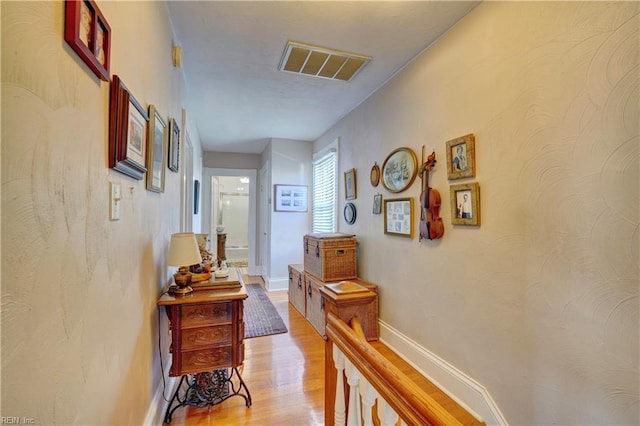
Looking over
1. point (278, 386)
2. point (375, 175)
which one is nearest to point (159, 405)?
point (278, 386)

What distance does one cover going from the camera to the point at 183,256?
64.6 inches

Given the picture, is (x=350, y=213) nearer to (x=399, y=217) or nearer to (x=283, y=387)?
(x=399, y=217)

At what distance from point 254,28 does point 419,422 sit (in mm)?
2253

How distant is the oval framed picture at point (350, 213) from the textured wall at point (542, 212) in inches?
49.4

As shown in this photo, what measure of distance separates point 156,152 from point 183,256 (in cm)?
59

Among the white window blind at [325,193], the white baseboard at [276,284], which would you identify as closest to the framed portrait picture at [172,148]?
the white window blind at [325,193]

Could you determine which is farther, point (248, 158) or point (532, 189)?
point (248, 158)

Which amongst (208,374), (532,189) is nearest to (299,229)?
(208,374)

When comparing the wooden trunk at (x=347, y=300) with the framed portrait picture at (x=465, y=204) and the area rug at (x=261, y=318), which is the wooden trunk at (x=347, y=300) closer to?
the framed portrait picture at (x=465, y=204)

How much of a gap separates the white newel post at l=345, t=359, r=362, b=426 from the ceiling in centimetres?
195

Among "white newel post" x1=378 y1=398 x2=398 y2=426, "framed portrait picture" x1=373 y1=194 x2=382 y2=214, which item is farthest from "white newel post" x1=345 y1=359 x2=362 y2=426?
"framed portrait picture" x1=373 y1=194 x2=382 y2=214

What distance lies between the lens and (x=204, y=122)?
391 cm

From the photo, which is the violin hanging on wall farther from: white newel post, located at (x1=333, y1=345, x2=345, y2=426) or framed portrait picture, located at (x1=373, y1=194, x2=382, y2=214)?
white newel post, located at (x1=333, y1=345, x2=345, y2=426)

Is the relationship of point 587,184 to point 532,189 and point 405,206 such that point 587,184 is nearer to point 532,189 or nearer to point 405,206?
point 532,189
